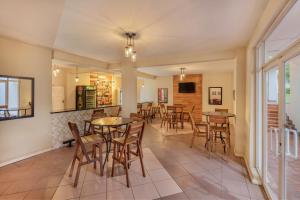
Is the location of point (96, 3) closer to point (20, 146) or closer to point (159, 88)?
point (20, 146)

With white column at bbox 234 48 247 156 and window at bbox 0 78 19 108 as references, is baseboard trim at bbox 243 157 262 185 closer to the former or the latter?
white column at bbox 234 48 247 156

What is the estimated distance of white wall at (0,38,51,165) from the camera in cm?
314

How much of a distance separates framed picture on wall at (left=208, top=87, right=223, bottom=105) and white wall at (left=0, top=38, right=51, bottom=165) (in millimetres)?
6690

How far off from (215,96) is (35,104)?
7074 millimetres

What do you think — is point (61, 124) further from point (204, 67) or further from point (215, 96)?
point (215, 96)

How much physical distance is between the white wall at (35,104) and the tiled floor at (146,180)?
0.31 metres

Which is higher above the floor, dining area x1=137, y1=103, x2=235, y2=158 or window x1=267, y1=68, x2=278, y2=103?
window x1=267, y1=68, x2=278, y2=103

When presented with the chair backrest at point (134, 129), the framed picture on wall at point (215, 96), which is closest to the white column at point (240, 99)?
the chair backrest at point (134, 129)

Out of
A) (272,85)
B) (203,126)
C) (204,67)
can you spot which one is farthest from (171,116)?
(272,85)

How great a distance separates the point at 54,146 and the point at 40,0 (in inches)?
131

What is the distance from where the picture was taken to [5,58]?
3.12m

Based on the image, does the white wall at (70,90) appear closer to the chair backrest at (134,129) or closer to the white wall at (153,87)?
the white wall at (153,87)

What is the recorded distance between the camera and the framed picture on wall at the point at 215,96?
777 centimetres

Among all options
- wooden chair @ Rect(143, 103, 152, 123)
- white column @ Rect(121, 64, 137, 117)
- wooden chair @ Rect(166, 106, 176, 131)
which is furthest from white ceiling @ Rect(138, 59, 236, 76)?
wooden chair @ Rect(143, 103, 152, 123)
